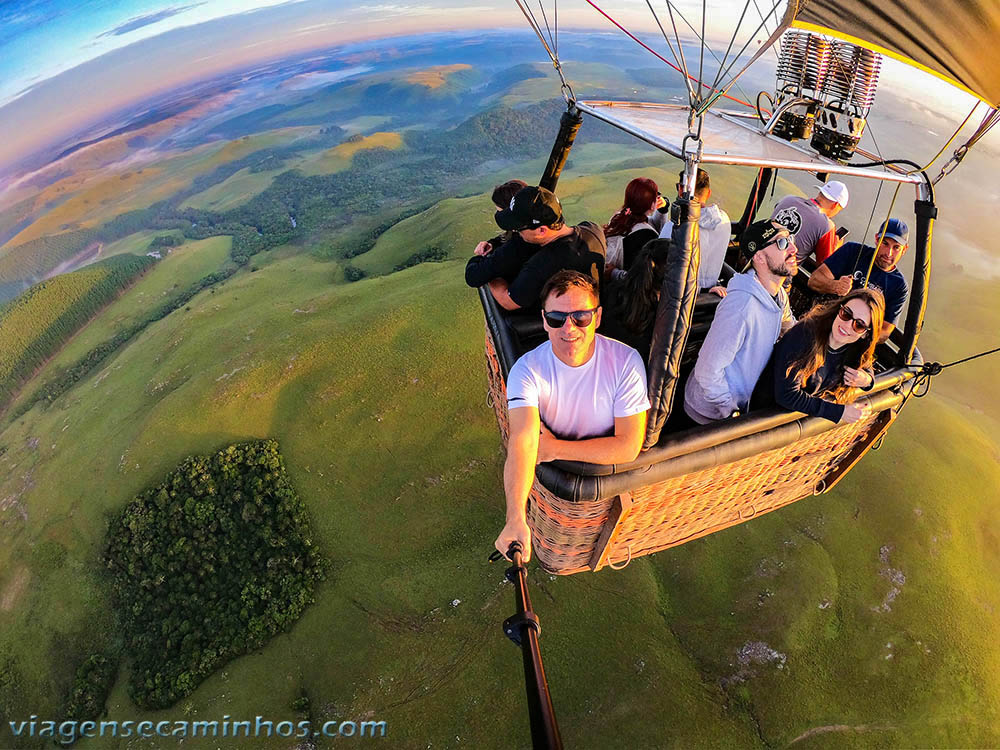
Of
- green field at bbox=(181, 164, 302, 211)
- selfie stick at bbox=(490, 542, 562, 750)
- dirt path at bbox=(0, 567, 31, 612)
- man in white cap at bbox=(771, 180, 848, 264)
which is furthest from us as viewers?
green field at bbox=(181, 164, 302, 211)

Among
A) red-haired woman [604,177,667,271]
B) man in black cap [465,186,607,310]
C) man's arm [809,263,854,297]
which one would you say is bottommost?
man's arm [809,263,854,297]

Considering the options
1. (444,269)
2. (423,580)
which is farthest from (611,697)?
(444,269)

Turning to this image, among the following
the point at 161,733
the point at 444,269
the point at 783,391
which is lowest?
the point at 161,733

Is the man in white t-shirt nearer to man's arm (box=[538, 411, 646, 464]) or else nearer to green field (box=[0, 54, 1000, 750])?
man's arm (box=[538, 411, 646, 464])

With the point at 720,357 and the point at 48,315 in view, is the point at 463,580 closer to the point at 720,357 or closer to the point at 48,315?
the point at 720,357

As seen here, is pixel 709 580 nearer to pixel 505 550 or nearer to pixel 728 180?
pixel 505 550

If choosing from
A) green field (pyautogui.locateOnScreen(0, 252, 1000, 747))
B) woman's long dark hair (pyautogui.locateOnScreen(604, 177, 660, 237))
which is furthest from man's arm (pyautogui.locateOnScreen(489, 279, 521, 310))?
green field (pyautogui.locateOnScreen(0, 252, 1000, 747))

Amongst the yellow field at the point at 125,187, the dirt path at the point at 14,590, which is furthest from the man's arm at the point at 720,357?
the yellow field at the point at 125,187
